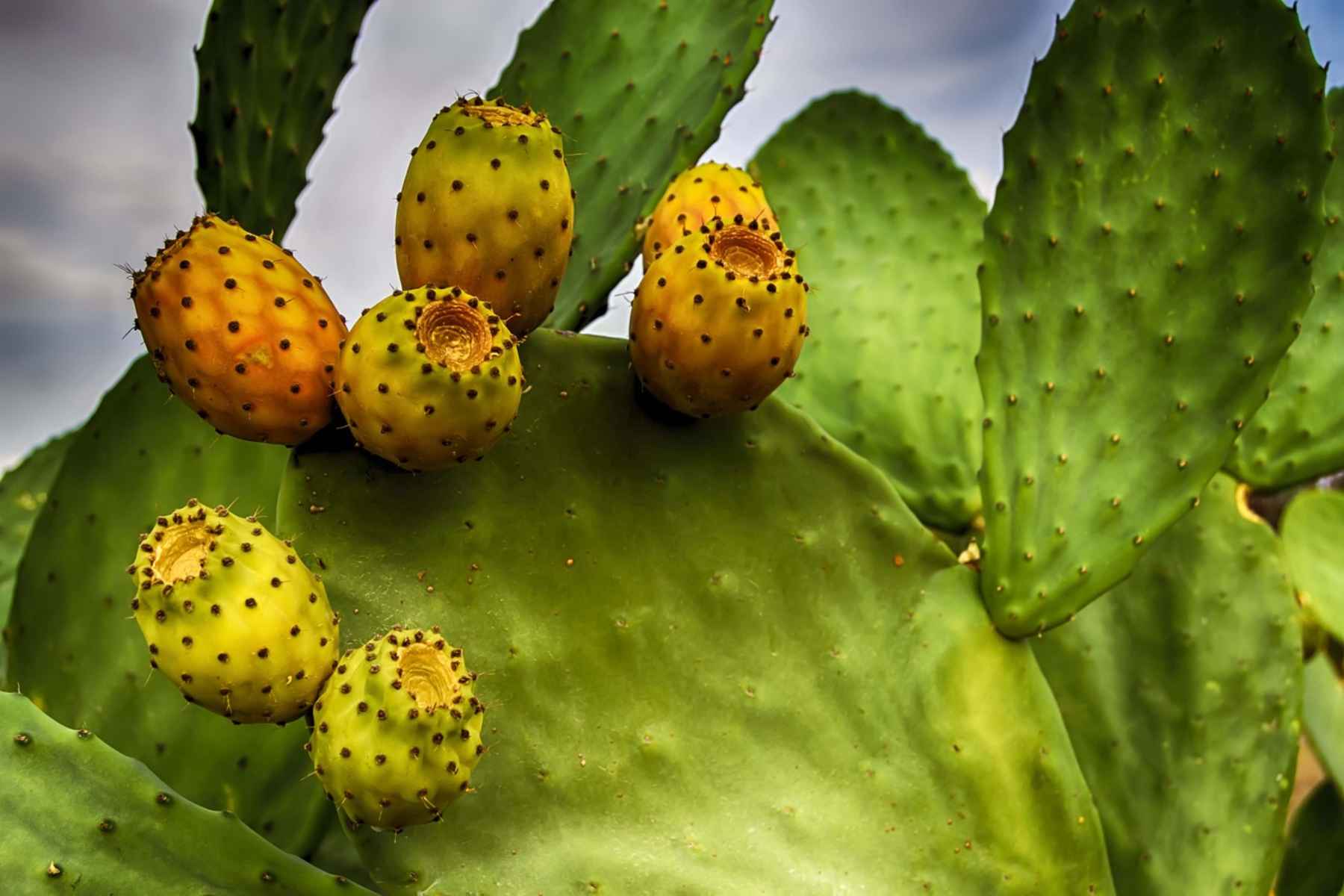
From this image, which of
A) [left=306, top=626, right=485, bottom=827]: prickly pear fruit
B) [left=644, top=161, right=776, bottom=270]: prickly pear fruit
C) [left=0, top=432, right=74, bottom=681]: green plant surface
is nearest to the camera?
[left=306, top=626, right=485, bottom=827]: prickly pear fruit

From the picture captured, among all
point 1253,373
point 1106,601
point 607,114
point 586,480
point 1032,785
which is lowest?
point 1032,785

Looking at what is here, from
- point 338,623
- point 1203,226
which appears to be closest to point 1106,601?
point 1203,226

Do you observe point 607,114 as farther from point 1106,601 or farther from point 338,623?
point 1106,601

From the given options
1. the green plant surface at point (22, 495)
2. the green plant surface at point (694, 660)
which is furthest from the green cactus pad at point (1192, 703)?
the green plant surface at point (22, 495)

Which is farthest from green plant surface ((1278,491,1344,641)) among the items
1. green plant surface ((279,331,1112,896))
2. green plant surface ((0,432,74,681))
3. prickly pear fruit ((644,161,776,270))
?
green plant surface ((0,432,74,681))

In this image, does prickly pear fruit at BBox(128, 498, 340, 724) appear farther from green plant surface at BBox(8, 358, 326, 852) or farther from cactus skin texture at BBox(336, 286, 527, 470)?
green plant surface at BBox(8, 358, 326, 852)

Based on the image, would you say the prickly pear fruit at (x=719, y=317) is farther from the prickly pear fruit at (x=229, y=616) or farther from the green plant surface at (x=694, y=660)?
the prickly pear fruit at (x=229, y=616)
